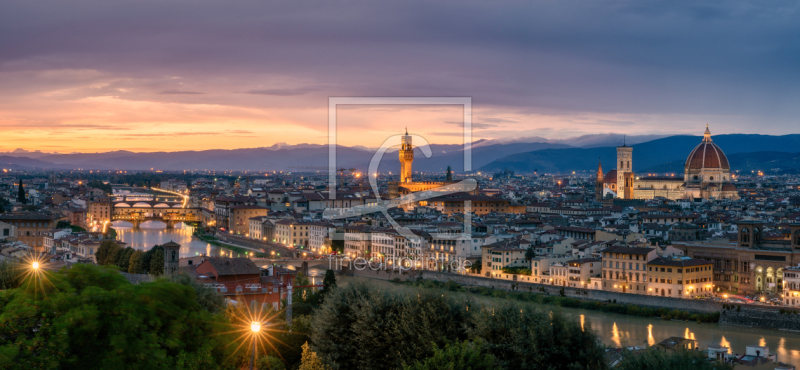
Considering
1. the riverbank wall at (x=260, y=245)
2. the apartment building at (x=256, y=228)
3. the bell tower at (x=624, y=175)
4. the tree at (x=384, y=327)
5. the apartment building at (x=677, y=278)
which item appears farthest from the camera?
the bell tower at (x=624, y=175)

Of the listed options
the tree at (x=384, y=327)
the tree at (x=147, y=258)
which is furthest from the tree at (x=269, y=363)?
the tree at (x=147, y=258)

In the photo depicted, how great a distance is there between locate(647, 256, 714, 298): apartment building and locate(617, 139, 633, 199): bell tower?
2791 centimetres

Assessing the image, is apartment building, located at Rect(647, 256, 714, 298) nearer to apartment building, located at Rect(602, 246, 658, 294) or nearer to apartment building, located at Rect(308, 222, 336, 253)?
apartment building, located at Rect(602, 246, 658, 294)

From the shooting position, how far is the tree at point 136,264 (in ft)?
48.2

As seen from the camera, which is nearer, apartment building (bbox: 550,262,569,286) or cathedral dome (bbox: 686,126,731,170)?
apartment building (bbox: 550,262,569,286)

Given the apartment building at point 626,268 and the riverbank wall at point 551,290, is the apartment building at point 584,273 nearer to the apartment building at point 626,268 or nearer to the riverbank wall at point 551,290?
the apartment building at point 626,268

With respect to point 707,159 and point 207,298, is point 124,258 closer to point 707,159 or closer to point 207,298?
point 207,298

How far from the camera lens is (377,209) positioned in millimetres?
30594

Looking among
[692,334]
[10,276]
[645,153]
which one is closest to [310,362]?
[10,276]

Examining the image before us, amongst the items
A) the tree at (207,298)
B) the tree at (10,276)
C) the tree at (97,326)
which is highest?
the tree at (97,326)

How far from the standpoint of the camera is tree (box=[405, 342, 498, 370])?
5871 millimetres

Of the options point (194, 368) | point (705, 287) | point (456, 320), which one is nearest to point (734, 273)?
point (705, 287)

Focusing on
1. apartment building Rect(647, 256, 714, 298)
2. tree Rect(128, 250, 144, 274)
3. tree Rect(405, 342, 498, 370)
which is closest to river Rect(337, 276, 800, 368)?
apartment building Rect(647, 256, 714, 298)

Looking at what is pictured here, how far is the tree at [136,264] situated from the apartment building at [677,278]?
8.99 meters
